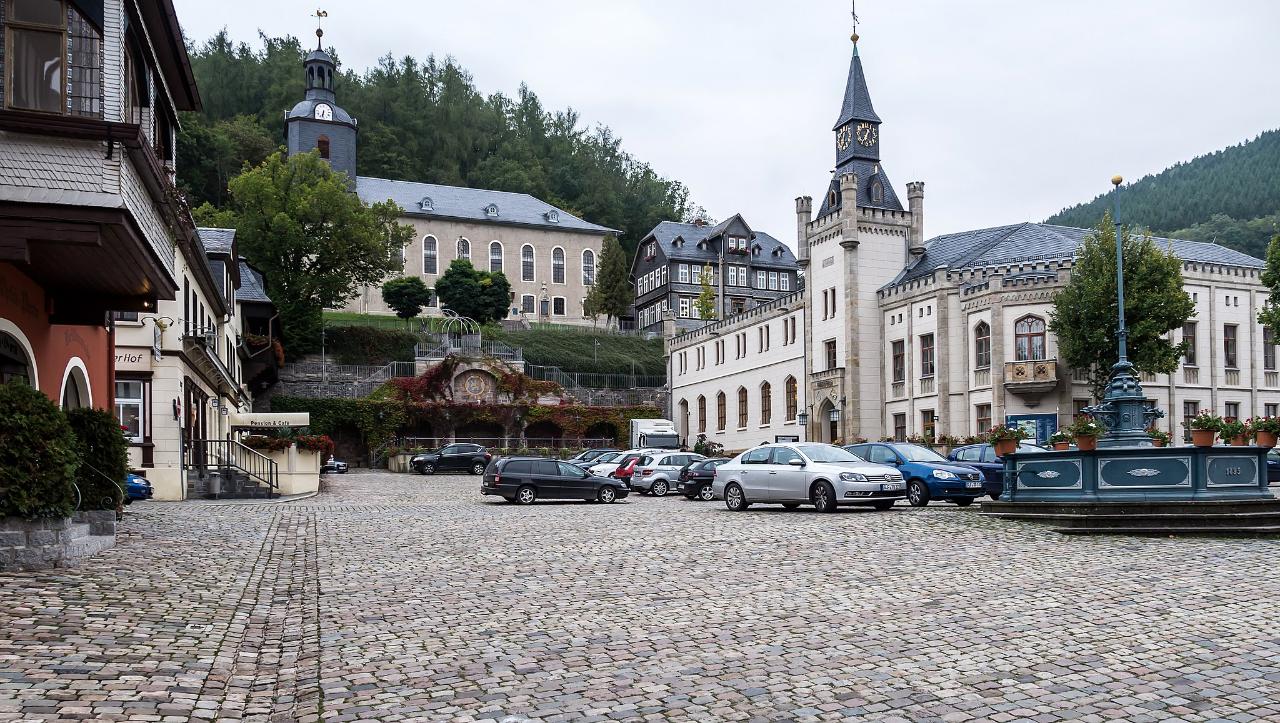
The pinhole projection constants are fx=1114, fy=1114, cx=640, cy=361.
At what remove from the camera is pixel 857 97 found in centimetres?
6300

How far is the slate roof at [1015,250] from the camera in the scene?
52281mm

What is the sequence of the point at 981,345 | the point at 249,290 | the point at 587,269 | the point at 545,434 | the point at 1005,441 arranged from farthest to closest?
the point at 587,269, the point at 545,434, the point at 249,290, the point at 981,345, the point at 1005,441

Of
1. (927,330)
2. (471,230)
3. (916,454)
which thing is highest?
(471,230)

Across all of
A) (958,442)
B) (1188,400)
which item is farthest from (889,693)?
(1188,400)

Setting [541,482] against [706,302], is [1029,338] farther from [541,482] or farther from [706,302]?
[706,302]

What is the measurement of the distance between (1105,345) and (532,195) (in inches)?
3061

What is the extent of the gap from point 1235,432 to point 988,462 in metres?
7.77

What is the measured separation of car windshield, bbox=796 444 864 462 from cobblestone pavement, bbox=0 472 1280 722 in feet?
22.8

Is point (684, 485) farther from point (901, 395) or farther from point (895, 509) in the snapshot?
point (901, 395)

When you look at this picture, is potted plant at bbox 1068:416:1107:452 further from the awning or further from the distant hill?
the distant hill

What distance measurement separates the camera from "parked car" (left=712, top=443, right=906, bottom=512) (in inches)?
908

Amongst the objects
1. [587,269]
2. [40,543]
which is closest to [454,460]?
[40,543]

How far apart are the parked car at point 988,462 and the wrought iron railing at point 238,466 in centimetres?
1932

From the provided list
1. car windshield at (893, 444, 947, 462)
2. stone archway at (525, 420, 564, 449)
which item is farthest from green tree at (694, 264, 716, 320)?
car windshield at (893, 444, 947, 462)
